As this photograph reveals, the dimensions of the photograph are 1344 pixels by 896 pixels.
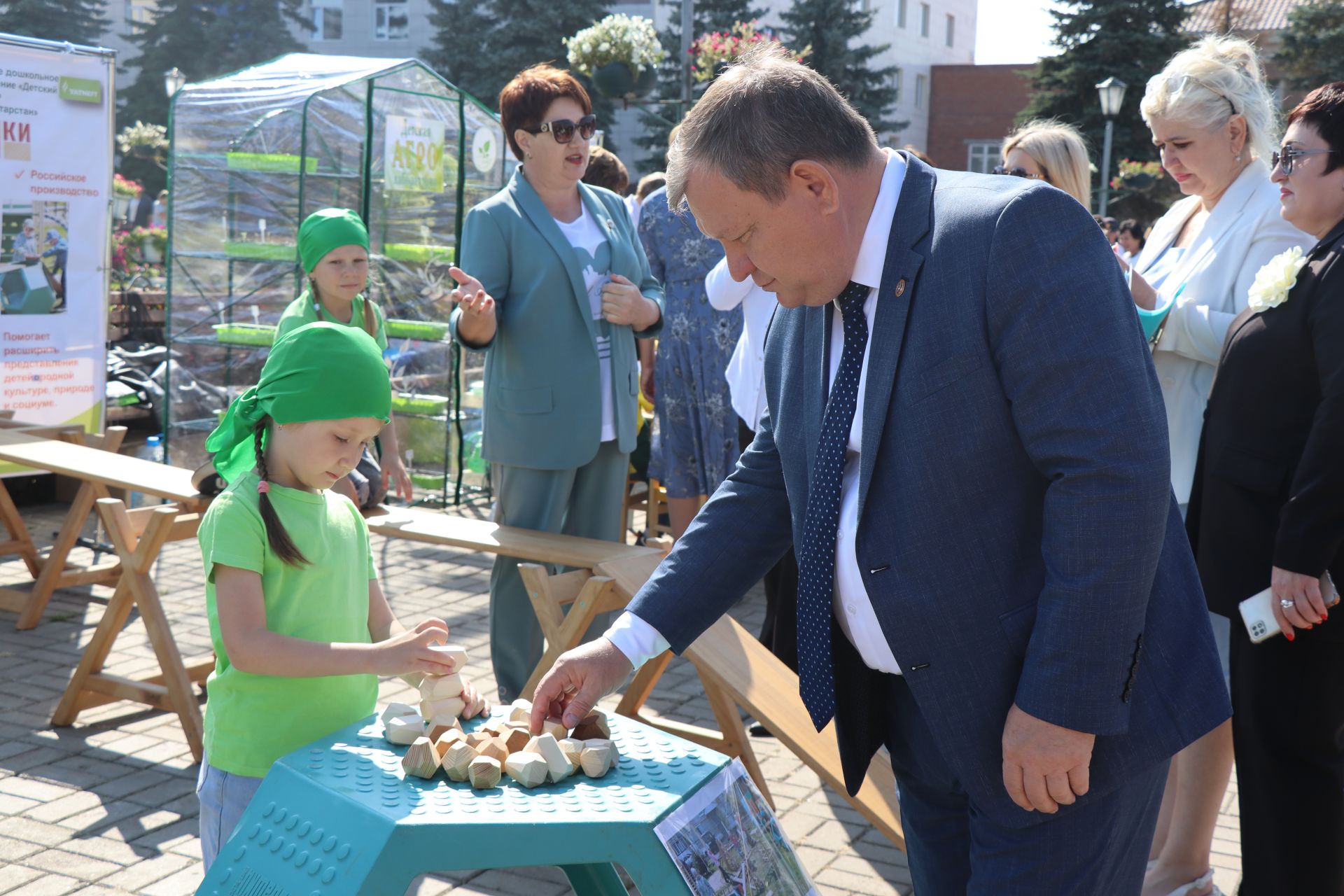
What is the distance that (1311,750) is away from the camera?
2.86 metres

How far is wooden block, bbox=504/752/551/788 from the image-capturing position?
5.90ft

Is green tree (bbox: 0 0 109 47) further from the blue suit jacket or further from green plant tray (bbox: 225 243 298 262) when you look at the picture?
the blue suit jacket

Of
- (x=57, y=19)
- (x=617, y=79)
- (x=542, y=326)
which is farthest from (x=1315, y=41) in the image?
(x=57, y=19)

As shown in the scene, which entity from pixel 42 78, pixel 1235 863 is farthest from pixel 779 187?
pixel 42 78

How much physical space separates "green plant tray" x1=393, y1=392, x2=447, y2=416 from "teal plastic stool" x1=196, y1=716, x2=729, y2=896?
21.8 feet

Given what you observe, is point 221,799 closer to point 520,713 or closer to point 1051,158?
point 520,713

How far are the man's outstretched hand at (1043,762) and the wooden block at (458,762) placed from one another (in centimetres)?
78

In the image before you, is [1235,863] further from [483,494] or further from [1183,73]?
[483,494]

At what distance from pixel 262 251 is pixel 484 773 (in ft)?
23.3

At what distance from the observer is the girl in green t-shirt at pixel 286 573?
2309 mm

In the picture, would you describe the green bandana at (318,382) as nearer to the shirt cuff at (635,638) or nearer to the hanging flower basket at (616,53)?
the shirt cuff at (635,638)

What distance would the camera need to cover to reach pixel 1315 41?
2803 cm

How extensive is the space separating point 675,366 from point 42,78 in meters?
4.61

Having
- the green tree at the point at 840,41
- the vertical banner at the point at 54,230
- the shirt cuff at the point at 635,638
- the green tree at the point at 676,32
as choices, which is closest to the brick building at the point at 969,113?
the green tree at the point at 840,41
